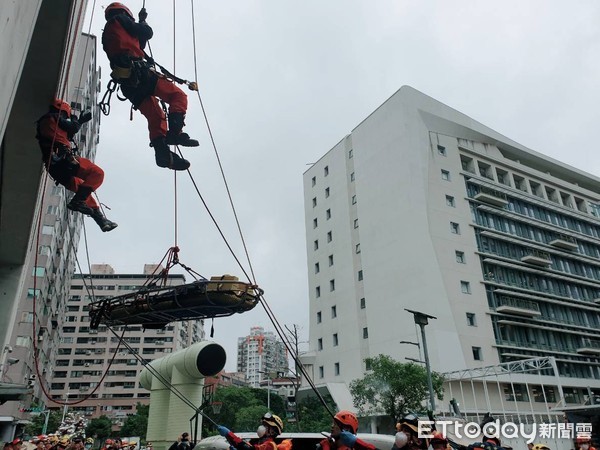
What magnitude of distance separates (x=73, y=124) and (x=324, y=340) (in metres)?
Answer: 42.4

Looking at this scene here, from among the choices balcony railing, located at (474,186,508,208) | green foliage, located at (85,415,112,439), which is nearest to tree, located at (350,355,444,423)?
balcony railing, located at (474,186,508,208)

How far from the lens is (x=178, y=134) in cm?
855

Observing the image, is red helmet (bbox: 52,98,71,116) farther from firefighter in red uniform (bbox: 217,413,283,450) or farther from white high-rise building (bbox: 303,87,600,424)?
white high-rise building (bbox: 303,87,600,424)

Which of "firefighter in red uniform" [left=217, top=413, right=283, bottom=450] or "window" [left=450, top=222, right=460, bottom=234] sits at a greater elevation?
"window" [left=450, top=222, right=460, bottom=234]

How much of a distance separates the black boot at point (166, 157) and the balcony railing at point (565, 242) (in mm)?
48998

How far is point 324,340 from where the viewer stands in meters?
46.7

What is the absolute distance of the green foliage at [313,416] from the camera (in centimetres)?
3422

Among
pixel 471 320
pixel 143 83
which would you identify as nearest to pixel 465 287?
pixel 471 320

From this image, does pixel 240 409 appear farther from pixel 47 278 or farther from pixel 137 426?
pixel 47 278

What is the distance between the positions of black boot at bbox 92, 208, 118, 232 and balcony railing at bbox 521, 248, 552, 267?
1733 inches

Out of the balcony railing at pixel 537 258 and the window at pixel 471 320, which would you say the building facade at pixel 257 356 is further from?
the window at pixel 471 320

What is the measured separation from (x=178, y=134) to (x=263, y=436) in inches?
218

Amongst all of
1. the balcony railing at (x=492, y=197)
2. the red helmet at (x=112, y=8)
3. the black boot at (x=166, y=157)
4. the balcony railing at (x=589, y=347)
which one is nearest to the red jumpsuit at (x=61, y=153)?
the black boot at (x=166, y=157)

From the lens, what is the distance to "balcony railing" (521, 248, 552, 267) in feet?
146
